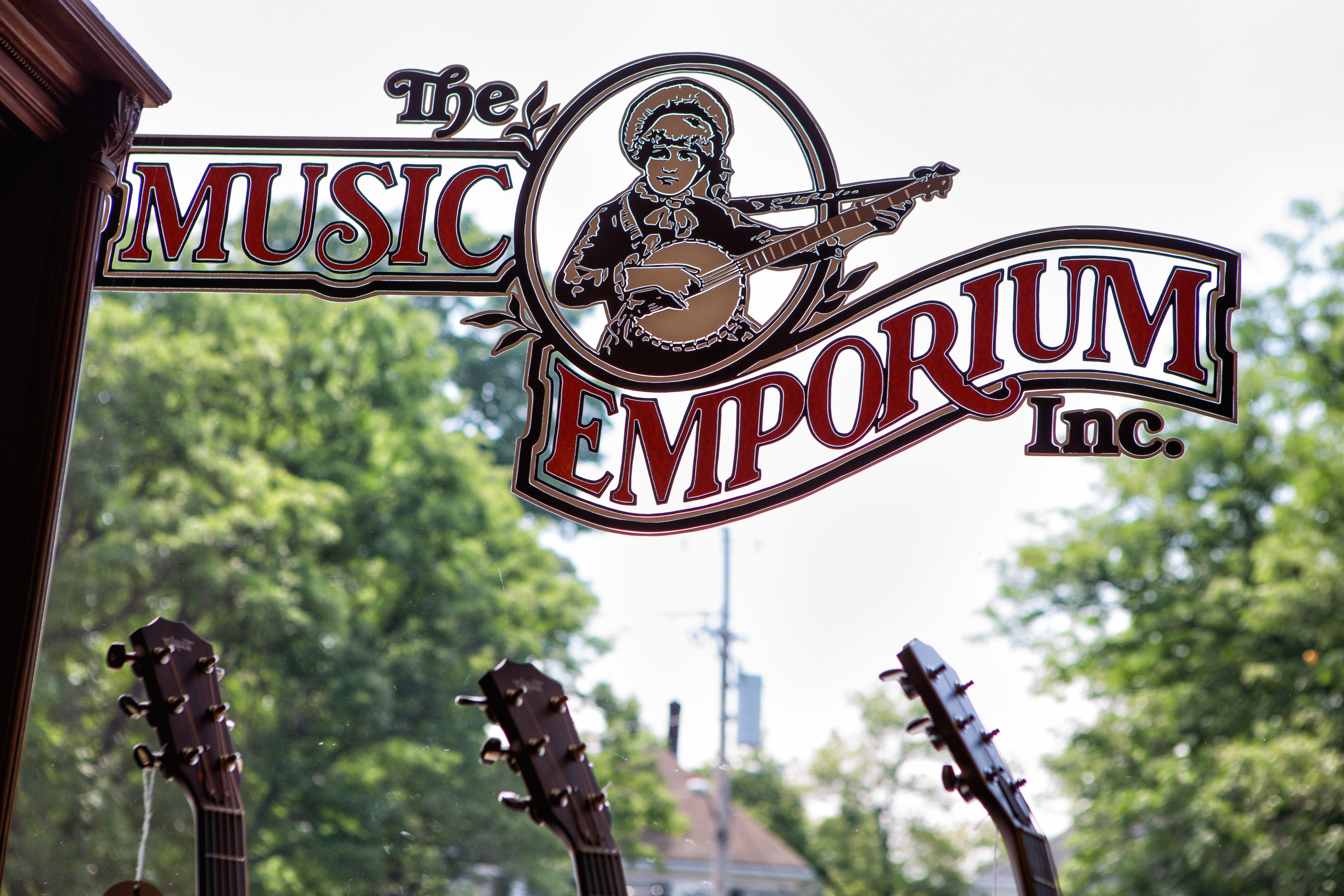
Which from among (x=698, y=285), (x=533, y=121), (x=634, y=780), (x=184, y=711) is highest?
(x=533, y=121)

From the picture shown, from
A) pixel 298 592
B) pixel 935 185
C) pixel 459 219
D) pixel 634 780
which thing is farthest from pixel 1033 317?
pixel 298 592

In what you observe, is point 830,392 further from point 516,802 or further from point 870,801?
point 870,801

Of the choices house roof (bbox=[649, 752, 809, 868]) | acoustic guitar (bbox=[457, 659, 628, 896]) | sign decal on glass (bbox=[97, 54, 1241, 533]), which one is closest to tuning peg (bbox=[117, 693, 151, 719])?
acoustic guitar (bbox=[457, 659, 628, 896])

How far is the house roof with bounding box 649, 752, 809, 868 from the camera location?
246 cm

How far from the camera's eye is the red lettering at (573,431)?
2.03 m

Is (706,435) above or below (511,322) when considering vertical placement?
below

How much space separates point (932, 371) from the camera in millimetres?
2035

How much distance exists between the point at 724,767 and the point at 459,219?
4.18 feet

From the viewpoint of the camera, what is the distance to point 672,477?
6.72ft

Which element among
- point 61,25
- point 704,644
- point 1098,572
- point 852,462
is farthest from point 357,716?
point 1098,572

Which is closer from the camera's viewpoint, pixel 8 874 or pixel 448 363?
pixel 8 874

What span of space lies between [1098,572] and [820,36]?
2.82 meters

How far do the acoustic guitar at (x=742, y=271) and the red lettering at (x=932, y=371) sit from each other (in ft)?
0.67

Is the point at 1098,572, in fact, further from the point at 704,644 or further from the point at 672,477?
the point at 672,477
